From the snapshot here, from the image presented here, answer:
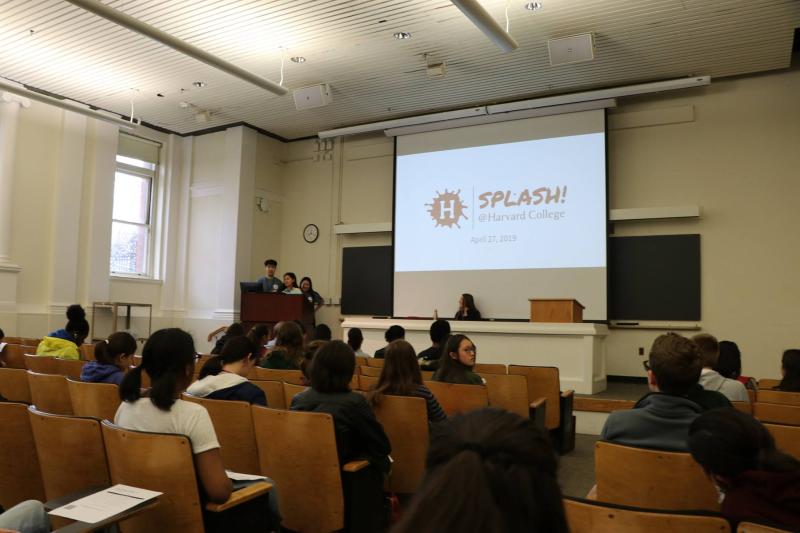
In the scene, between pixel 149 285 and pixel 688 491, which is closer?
pixel 688 491

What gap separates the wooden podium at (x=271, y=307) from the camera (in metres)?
8.79

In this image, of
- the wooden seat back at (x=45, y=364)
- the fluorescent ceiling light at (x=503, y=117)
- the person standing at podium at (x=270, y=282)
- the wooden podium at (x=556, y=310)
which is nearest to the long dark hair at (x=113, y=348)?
the wooden seat back at (x=45, y=364)

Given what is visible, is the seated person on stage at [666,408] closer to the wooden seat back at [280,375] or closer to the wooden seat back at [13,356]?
the wooden seat back at [280,375]

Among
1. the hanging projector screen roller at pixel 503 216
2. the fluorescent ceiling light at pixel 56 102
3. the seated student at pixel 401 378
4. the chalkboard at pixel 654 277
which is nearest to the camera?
the seated student at pixel 401 378

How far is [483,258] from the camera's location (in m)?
8.68

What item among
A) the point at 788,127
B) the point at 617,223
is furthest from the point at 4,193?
the point at 788,127

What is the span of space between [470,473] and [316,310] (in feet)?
32.3

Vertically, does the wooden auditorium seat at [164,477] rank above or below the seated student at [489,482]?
below

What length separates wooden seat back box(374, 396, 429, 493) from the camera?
2.97m

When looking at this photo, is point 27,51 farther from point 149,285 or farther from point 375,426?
point 375,426

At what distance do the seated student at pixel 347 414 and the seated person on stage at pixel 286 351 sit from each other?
1626 millimetres

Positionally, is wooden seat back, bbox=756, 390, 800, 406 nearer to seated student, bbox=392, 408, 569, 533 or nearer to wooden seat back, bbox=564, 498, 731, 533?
wooden seat back, bbox=564, 498, 731, 533

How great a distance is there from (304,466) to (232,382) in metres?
0.62

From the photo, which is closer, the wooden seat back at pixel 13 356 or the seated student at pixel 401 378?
the seated student at pixel 401 378
